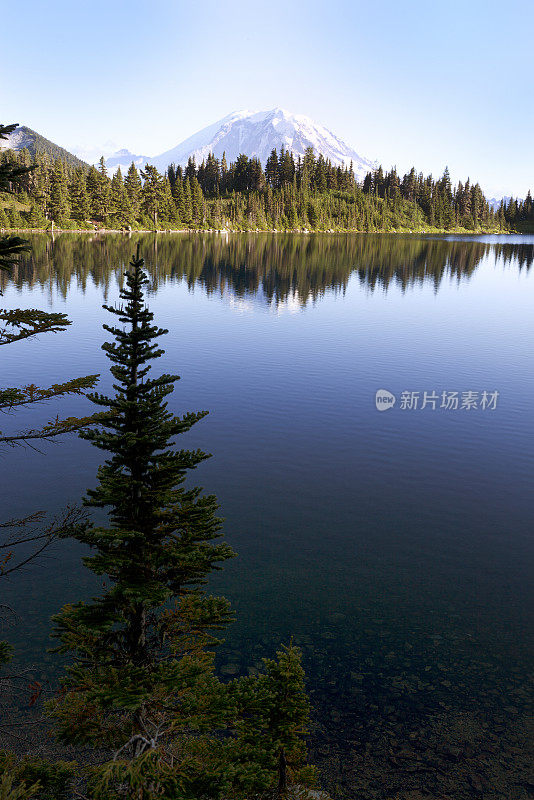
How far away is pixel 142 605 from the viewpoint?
11.8m

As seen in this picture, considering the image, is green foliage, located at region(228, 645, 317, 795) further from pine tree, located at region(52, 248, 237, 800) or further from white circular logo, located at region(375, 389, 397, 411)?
white circular logo, located at region(375, 389, 397, 411)

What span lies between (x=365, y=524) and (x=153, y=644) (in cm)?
1825

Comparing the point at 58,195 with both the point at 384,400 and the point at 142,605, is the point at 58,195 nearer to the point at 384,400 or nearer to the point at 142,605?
the point at 384,400

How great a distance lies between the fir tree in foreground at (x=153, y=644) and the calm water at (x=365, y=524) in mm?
4877

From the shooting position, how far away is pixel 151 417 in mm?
12172

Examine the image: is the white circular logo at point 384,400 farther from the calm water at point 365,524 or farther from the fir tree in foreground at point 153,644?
the fir tree in foreground at point 153,644

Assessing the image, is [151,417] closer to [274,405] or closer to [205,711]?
[205,711]

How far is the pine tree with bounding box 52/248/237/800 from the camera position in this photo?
10.9 m

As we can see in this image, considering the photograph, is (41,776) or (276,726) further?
(276,726)

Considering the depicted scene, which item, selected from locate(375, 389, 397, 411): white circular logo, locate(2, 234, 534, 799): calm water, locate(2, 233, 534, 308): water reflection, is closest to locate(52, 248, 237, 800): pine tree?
locate(2, 234, 534, 799): calm water

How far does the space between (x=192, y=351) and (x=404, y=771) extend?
53086mm

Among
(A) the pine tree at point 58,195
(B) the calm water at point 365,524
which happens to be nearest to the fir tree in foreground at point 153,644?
(B) the calm water at point 365,524

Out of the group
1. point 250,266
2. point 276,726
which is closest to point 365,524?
point 276,726

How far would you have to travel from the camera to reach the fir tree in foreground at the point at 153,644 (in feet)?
35.7
